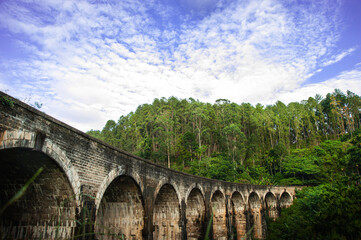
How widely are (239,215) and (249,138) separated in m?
21.9

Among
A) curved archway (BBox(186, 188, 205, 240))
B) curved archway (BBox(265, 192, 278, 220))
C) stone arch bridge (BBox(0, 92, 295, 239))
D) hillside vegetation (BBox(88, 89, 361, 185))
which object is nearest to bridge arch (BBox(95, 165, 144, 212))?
stone arch bridge (BBox(0, 92, 295, 239))

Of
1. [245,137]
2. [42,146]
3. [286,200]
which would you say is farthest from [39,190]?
[245,137]

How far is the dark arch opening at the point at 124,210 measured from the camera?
9055mm

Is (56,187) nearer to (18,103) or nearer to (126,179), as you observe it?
(18,103)

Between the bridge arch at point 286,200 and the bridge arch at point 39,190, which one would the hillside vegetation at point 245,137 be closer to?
the bridge arch at point 286,200

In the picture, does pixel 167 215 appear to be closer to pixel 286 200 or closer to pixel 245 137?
pixel 286 200

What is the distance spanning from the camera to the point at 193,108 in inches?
1588

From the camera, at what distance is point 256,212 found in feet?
71.1

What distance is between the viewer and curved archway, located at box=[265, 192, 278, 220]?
79.4ft

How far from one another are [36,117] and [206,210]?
11.3 m

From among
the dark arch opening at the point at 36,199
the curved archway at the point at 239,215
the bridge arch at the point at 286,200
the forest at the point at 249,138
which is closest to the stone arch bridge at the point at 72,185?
the dark arch opening at the point at 36,199

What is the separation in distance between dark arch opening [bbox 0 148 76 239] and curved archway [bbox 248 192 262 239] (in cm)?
1768

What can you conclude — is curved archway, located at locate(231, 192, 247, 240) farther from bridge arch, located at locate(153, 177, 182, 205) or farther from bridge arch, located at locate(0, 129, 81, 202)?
bridge arch, located at locate(0, 129, 81, 202)

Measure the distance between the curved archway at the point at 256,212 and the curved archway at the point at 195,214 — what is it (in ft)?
26.6
